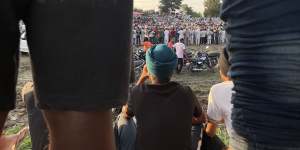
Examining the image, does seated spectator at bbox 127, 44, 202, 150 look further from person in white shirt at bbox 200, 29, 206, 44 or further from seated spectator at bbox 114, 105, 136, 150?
person in white shirt at bbox 200, 29, 206, 44

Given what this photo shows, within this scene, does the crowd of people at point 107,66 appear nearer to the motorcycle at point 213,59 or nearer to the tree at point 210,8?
the motorcycle at point 213,59

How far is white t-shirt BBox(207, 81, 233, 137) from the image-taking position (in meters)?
3.04

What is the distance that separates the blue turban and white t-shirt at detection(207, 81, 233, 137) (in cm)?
44

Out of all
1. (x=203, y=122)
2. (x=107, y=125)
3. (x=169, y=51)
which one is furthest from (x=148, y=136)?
(x=107, y=125)

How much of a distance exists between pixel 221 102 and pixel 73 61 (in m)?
2.00

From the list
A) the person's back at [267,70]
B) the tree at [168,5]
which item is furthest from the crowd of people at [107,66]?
the tree at [168,5]

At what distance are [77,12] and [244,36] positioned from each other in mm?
399

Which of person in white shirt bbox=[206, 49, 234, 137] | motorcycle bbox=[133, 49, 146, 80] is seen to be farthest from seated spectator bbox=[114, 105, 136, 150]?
motorcycle bbox=[133, 49, 146, 80]

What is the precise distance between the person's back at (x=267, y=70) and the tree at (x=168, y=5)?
8452 centimetres

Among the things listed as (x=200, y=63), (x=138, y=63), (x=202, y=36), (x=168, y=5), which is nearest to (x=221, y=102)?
(x=138, y=63)

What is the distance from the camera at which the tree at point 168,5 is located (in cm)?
8538

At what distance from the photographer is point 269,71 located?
46.2 inches

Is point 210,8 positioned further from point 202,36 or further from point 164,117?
point 164,117

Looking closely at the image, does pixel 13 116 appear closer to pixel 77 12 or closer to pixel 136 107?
pixel 136 107
